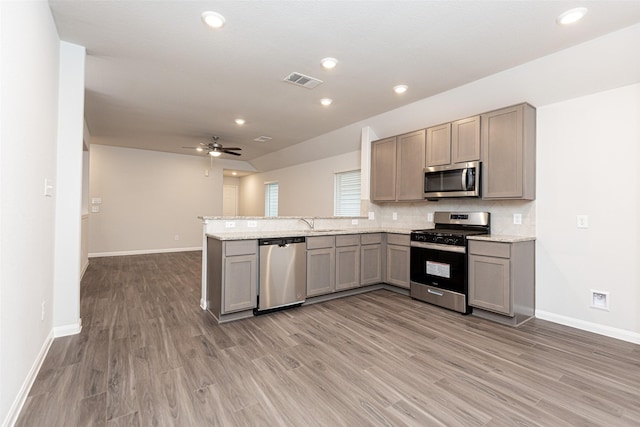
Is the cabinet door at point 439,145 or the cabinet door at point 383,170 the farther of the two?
the cabinet door at point 383,170

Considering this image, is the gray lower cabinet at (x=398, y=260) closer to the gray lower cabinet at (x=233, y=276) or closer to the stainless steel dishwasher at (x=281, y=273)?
the stainless steel dishwasher at (x=281, y=273)

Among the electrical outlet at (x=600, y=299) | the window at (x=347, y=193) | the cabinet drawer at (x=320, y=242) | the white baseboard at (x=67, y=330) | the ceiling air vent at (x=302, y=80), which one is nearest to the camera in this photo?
the white baseboard at (x=67, y=330)

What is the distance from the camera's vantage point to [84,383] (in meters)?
2.02

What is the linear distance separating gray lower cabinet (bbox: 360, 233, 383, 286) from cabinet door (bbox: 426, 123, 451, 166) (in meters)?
1.33

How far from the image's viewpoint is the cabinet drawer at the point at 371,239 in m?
4.30

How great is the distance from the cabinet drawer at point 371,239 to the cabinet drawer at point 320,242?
533 mm

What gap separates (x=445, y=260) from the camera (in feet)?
11.9

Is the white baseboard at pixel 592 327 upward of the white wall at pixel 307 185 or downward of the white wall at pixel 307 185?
downward

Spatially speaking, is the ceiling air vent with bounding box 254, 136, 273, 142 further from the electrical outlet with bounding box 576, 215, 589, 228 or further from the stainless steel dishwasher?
the electrical outlet with bounding box 576, 215, 589, 228

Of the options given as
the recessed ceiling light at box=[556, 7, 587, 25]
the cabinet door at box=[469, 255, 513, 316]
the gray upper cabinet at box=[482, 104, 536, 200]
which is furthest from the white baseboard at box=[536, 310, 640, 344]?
the recessed ceiling light at box=[556, 7, 587, 25]

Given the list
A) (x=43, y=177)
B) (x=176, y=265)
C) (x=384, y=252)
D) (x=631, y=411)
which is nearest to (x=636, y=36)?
(x=631, y=411)

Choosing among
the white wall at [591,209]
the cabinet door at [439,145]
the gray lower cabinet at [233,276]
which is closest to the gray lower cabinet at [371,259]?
the cabinet door at [439,145]

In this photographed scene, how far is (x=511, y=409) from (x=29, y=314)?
10.3 ft

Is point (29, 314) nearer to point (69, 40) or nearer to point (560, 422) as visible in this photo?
point (69, 40)
